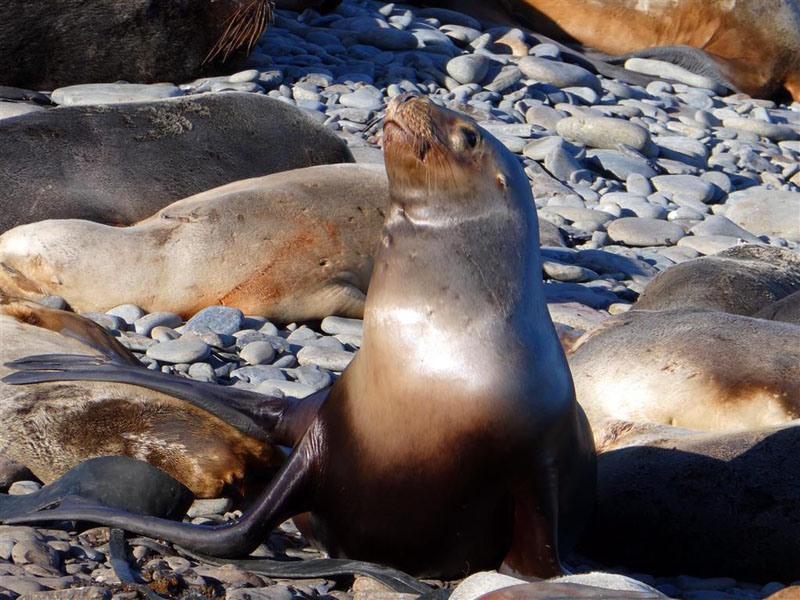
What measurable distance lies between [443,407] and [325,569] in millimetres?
476

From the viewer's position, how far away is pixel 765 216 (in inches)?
339

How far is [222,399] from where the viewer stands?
3.46 meters

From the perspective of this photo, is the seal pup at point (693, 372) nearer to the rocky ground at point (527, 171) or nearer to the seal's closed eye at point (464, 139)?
the rocky ground at point (527, 171)

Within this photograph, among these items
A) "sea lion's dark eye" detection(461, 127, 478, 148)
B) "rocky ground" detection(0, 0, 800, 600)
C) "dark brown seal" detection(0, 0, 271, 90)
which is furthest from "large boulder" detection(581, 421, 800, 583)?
"dark brown seal" detection(0, 0, 271, 90)

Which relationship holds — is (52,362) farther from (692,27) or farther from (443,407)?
(692,27)

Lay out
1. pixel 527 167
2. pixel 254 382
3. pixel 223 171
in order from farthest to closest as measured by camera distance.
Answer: pixel 527 167, pixel 223 171, pixel 254 382

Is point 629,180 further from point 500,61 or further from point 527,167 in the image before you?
point 500,61

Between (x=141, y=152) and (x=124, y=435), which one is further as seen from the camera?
(x=141, y=152)

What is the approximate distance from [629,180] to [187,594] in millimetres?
6766

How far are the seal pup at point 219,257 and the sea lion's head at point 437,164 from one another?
2.31m

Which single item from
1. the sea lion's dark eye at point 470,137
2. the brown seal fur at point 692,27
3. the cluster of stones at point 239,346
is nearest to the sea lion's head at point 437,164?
the sea lion's dark eye at point 470,137

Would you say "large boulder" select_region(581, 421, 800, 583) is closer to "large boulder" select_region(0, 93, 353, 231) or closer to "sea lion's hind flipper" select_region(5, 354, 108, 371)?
"sea lion's hind flipper" select_region(5, 354, 108, 371)

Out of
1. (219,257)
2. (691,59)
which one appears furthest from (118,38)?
(691,59)

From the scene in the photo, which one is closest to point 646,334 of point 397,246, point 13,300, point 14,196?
point 397,246
